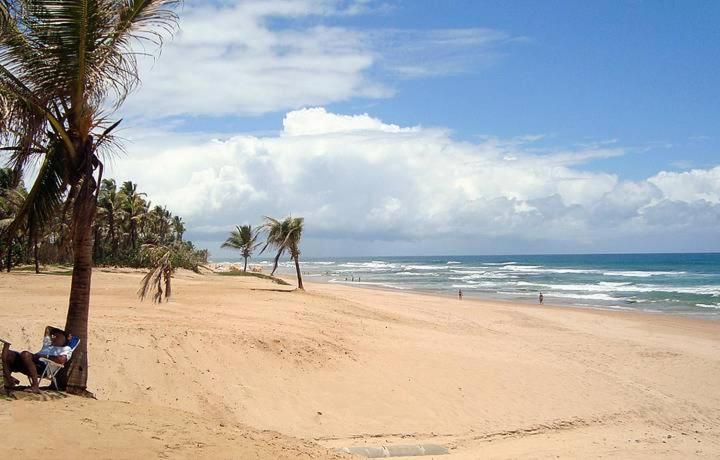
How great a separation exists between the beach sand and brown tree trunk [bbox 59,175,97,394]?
69cm

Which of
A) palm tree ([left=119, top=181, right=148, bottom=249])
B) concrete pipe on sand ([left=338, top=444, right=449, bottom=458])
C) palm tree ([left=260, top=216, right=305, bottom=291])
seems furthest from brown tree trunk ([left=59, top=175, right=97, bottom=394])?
palm tree ([left=119, top=181, right=148, bottom=249])

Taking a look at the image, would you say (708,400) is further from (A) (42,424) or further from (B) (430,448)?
(A) (42,424)

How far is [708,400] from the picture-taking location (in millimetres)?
14289

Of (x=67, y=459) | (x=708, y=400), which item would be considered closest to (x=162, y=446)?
(x=67, y=459)

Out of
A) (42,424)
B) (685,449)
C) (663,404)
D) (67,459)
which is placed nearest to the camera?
(67,459)

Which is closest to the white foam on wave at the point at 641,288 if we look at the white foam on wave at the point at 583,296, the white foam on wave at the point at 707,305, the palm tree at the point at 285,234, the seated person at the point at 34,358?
the white foam on wave at the point at 583,296

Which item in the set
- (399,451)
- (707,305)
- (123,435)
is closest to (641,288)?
(707,305)

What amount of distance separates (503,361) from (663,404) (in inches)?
159

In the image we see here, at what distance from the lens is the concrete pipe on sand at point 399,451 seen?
30.0 feet

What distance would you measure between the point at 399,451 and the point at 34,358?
5530 millimetres

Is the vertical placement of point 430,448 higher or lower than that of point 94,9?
lower

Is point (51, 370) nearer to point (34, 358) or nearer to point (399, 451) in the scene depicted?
point (34, 358)

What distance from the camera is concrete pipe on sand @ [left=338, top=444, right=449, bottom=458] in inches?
360

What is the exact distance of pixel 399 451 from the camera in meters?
9.38
